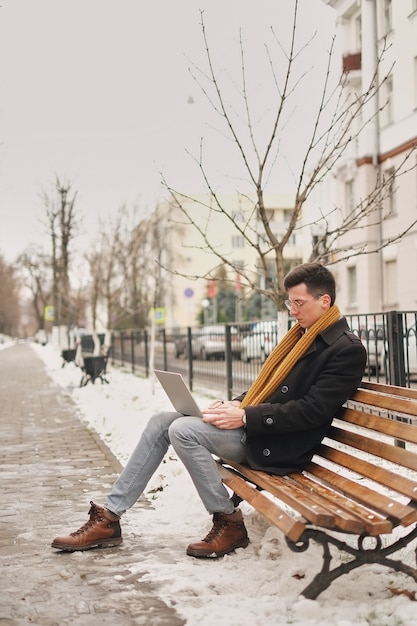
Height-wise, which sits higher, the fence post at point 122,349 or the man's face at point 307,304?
the man's face at point 307,304

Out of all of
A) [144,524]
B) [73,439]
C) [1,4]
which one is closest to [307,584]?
[144,524]

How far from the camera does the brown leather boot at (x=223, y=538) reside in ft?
14.7

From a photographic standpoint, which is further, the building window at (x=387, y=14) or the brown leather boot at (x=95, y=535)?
→ the building window at (x=387, y=14)

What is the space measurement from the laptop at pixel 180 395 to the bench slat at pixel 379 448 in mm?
780

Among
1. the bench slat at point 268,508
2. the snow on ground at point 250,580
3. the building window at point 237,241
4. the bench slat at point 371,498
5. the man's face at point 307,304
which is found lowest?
the snow on ground at point 250,580

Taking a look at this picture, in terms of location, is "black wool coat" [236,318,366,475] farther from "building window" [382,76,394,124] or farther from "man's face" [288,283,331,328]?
"building window" [382,76,394,124]

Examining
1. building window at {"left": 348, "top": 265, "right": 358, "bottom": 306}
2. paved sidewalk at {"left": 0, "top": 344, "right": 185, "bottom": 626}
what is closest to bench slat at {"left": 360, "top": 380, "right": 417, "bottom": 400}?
paved sidewalk at {"left": 0, "top": 344, "right": 185, "bottom": 626}

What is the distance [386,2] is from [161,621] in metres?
29.8

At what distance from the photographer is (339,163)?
111ft

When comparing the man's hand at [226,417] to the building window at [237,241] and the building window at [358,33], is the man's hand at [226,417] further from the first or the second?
the building window at [237,241]

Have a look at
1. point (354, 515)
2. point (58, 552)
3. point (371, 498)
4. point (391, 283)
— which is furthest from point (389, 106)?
point (354, 515)

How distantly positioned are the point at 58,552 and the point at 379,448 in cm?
197

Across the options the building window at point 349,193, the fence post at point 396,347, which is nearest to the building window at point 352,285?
the building window at point 349,193

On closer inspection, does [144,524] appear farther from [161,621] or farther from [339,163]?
[339,163]
